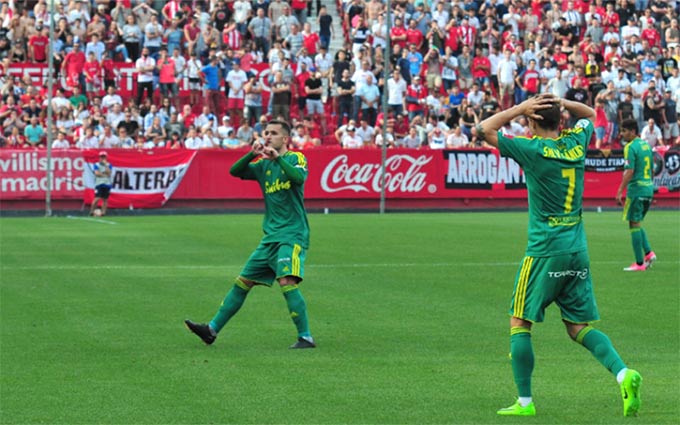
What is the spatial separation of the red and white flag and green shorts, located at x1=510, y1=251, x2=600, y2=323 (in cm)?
2529

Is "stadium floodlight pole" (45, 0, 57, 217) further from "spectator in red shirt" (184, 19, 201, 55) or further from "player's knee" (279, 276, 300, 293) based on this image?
"player's knee" (279, 276, 300, 293)

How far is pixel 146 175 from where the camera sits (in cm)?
3303

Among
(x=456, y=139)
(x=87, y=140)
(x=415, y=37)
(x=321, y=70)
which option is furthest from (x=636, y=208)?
(x=415, y=37)

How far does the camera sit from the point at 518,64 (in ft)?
126

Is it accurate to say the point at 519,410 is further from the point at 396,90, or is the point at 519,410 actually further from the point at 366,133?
the point at 396,90

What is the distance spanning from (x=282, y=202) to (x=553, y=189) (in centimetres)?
373

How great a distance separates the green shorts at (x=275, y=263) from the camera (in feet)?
37.4

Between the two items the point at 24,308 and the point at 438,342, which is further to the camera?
the point at 24,308

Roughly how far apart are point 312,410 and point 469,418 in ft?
3.46

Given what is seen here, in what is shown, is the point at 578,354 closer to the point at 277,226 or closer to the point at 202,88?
the point at 277,226

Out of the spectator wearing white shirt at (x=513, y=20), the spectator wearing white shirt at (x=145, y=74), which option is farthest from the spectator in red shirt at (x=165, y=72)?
the spectator wearing white shirt at (x=513, y=20)

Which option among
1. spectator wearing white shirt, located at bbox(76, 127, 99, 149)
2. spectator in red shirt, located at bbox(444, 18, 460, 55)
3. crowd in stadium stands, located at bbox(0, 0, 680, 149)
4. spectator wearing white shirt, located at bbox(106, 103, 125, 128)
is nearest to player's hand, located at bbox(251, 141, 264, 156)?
crowd in stadium stands, located at bbox(0, 0, 680, 149)

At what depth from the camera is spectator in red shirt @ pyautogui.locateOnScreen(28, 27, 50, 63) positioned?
35.4 m

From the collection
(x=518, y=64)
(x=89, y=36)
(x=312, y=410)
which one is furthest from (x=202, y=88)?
(x=312, y=410)
